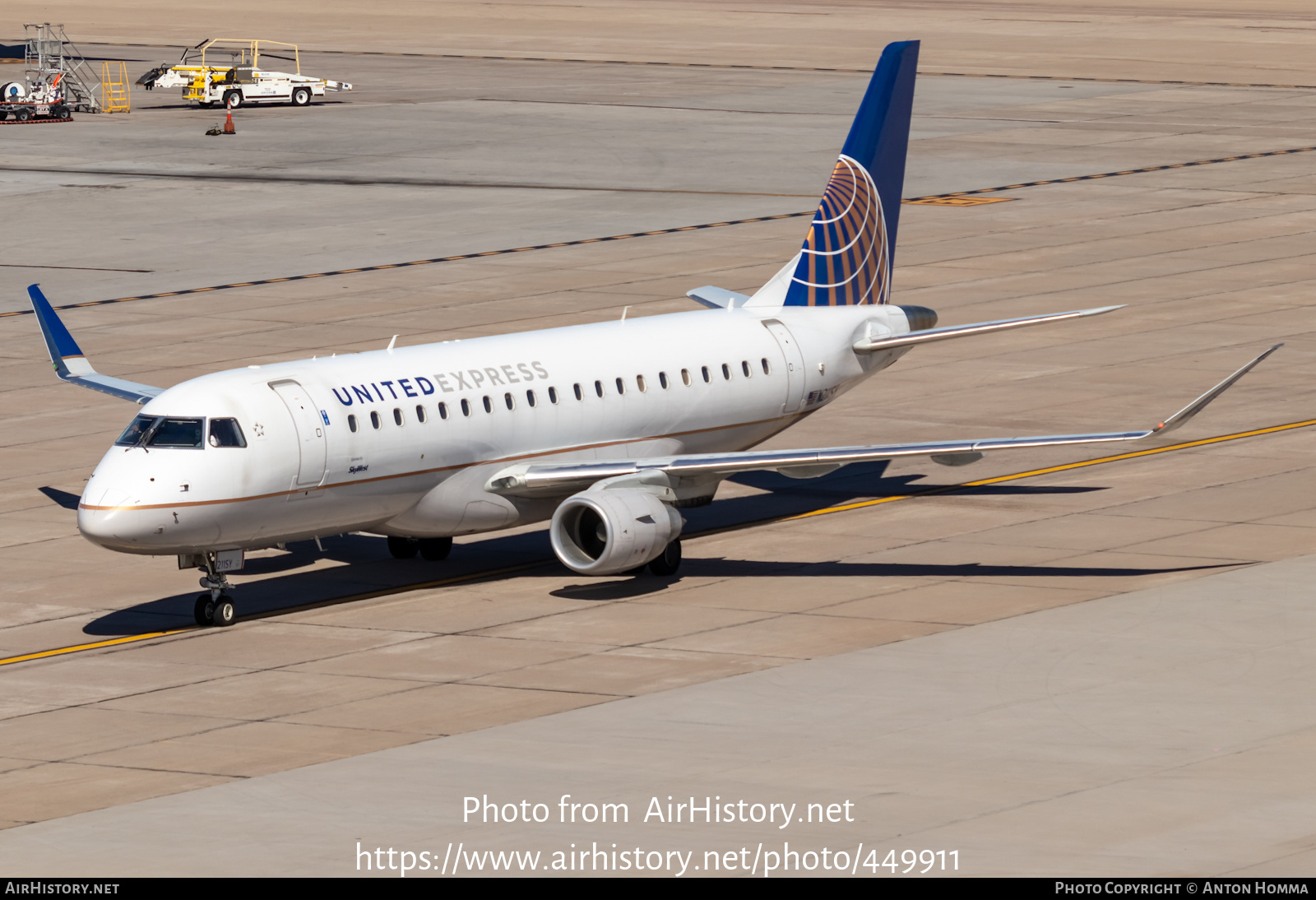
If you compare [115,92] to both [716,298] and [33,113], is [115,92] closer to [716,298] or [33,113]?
[33,113]

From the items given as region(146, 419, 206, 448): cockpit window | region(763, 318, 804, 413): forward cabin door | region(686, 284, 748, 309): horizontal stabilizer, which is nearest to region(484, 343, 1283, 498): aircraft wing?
region(763, 318, 804, 413): forward cabin door

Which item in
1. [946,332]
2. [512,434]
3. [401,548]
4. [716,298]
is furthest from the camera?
[716,298]

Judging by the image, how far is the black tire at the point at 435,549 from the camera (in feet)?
124

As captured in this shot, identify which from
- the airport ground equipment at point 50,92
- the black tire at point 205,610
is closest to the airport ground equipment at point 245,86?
the airport ground equipment at point 50,92

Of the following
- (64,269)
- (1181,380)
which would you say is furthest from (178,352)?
(1181,380)

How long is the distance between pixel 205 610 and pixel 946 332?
47.1ft

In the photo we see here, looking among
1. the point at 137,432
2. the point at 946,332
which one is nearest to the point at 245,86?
the point at 946,332

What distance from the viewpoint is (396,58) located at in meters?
134

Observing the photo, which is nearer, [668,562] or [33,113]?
[668,562]

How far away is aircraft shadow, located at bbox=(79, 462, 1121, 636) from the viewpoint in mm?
34875

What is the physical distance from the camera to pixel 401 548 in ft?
124

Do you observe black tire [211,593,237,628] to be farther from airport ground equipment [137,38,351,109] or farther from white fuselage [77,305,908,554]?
airport ground equipment [137,38,351,109]

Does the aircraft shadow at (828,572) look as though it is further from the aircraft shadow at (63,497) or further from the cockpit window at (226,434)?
the aircraft shadow at (63,497)

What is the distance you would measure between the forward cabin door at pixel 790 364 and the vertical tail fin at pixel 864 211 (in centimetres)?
122
